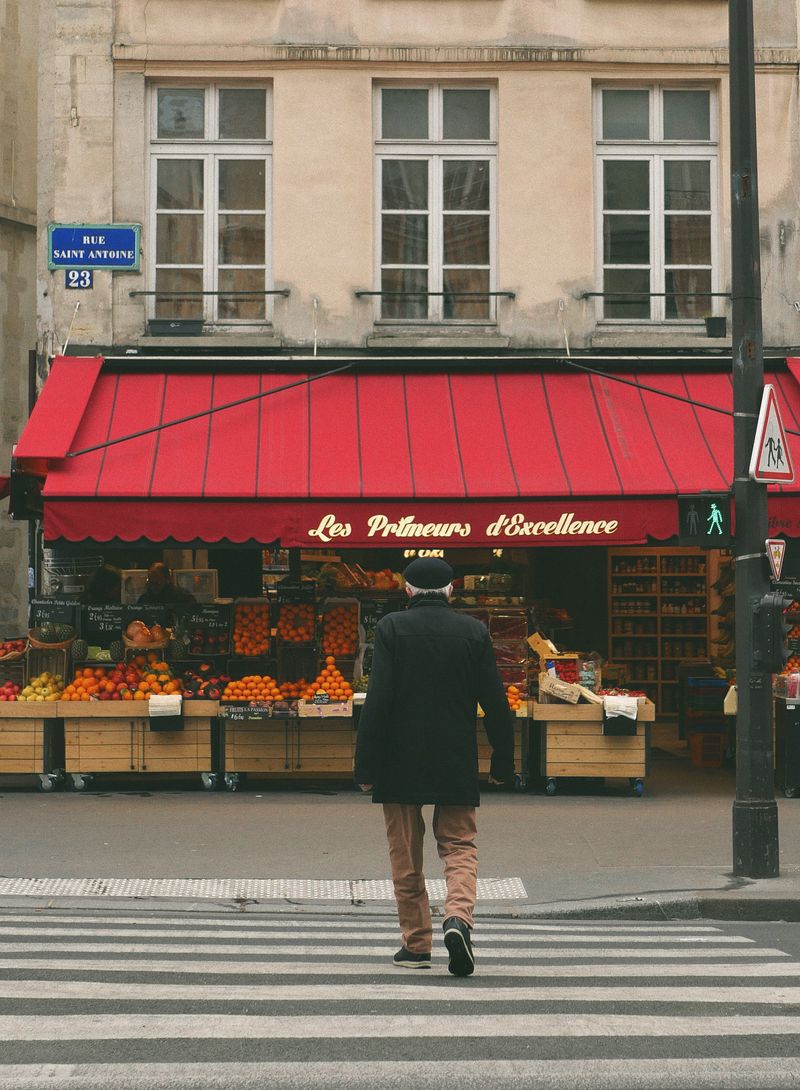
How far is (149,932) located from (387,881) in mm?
2036

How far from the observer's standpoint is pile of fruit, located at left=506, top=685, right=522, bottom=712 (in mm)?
13289

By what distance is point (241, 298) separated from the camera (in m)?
15.0

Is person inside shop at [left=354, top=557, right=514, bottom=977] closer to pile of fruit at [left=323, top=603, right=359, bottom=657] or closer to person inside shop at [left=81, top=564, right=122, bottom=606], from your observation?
pile of fruit at [left=323, top=603, right=359, bottom=657]

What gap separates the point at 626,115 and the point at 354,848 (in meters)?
8.74

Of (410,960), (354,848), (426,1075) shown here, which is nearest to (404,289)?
(354,848)

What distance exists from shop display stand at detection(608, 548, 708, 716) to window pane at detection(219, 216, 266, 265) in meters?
6.88

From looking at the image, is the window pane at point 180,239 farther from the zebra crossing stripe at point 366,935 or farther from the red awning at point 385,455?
the zebra crossing stripe at point 366,935

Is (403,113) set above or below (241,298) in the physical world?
above

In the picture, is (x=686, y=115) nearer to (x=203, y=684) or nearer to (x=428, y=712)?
(x=203, y=684)

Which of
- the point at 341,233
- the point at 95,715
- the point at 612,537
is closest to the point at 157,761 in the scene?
the point at 95,715

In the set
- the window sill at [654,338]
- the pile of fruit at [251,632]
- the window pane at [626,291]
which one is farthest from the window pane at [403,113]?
the pile of fruit at [251,632]

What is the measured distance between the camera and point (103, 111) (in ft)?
48.5

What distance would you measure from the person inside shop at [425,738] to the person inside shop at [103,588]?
8.11 meters

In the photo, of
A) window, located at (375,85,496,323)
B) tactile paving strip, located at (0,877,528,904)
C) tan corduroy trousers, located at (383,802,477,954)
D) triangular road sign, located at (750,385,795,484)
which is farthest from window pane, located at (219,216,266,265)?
tan corduroy trousers, located at (383,802,477,954)
